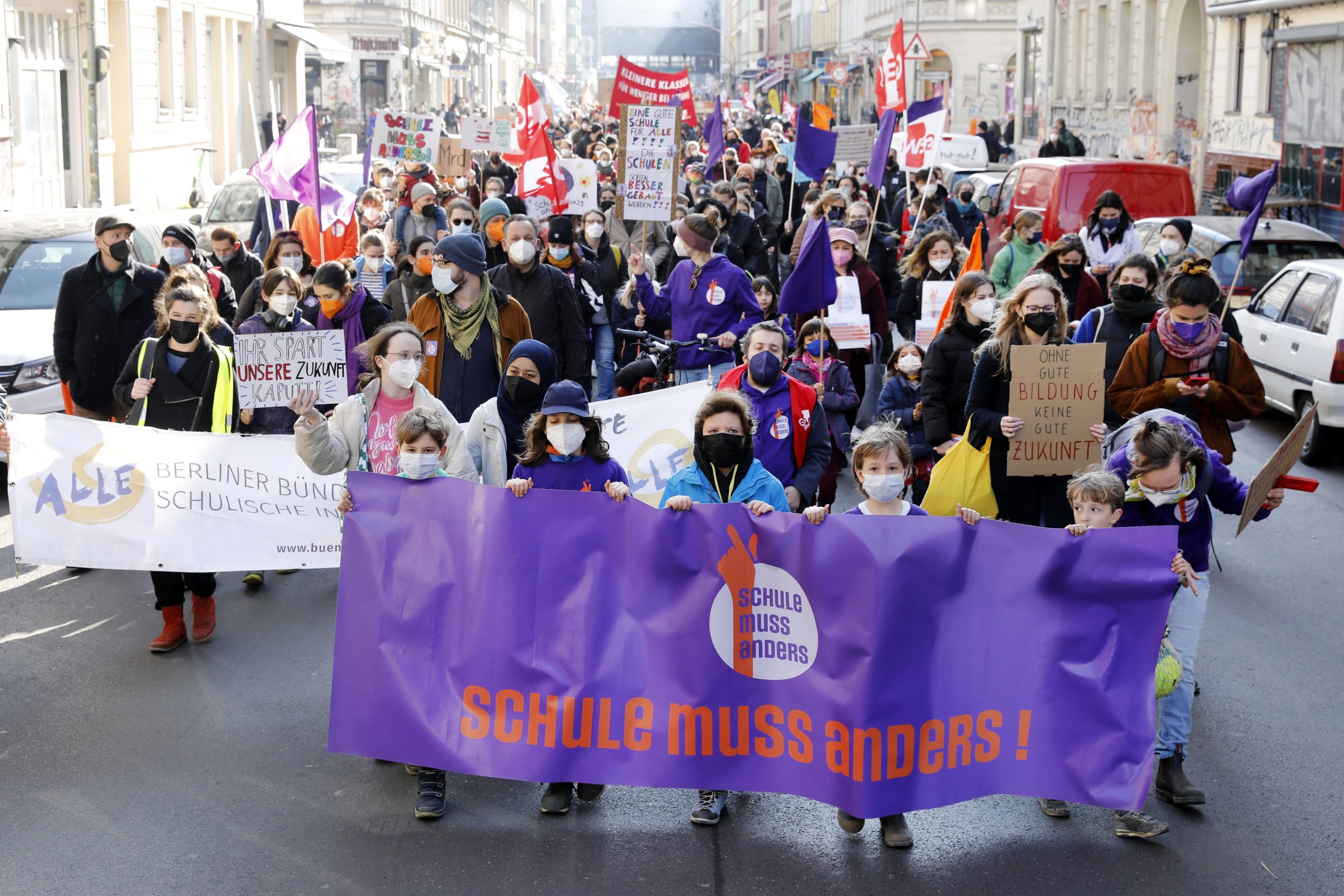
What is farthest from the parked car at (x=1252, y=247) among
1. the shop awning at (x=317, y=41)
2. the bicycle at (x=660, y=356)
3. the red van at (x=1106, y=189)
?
the shop awning at (x=317, y=41)

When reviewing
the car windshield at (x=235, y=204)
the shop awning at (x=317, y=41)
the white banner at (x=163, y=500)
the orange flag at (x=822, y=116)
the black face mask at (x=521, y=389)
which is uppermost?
the shop awning at (x=317, y=41)

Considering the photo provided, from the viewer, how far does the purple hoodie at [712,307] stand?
9.49 m

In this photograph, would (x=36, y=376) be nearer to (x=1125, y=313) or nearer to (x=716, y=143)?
(x=1125, y=313)

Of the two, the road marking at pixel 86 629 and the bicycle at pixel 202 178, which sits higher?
the bicycle at pixel 202 178

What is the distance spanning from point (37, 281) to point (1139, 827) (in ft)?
31.4

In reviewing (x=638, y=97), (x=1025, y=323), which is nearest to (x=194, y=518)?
(x=1025, y=323)

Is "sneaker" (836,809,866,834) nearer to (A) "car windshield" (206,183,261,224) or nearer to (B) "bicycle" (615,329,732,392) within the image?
(B) "bicycle" (615,329,732,392)

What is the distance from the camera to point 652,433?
8.17 meters

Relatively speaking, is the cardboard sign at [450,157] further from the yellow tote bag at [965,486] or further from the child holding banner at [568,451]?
the child holding banner at [568,451]

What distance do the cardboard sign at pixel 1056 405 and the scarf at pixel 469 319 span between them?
2587 mm

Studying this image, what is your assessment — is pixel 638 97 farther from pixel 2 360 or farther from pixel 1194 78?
pixel 1194 78

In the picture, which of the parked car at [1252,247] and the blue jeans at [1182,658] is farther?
the parked car at [1252,247]

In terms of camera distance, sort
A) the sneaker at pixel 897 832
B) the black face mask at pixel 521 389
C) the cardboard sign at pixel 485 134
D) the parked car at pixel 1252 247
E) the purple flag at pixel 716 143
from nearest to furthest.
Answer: the sneaker at pixel 897 832 < the black face mask at pixel 521 389 < the parked car at pixel 1252 247 < the cardboard sign at pixel 485 134 < the purple flag at pixel 716 143

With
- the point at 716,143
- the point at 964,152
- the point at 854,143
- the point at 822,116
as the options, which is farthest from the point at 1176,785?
the point at 964,152
